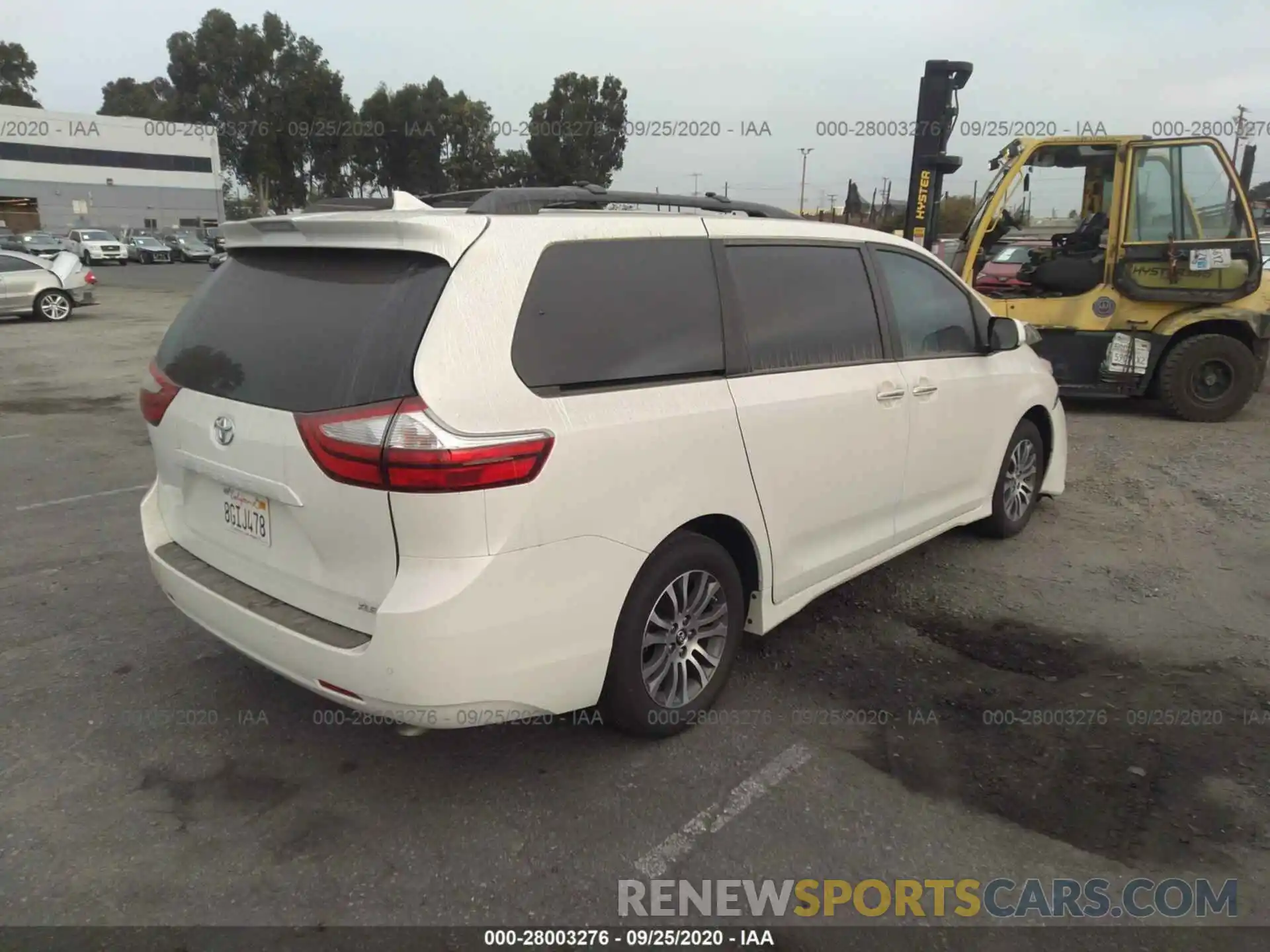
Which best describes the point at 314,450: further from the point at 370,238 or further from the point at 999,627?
the point at 999,627

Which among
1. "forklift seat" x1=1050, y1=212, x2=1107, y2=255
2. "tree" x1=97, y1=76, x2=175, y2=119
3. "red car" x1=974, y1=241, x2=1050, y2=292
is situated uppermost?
"tree" x1=97, y1=76, x2=175, y2=119

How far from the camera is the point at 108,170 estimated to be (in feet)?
225

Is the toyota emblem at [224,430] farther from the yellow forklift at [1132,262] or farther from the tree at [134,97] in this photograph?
the tree at [134,97]

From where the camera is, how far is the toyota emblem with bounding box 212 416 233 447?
108 inches

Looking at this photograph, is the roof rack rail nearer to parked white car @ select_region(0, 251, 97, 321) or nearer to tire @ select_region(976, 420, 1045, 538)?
tire @ select_region(976, 420, 1045, 538)

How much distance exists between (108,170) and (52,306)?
62.4 m

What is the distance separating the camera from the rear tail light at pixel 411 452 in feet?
7.61

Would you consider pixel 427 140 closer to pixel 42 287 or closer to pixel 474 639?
pixel 42 287

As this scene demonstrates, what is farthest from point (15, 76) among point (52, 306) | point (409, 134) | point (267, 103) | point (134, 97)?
point (52, 306)

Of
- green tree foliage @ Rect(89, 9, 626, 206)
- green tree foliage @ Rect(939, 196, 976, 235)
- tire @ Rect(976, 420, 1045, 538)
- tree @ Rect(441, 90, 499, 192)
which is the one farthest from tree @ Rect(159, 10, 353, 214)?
tire @ Rect(976, 420, 1045, 538)

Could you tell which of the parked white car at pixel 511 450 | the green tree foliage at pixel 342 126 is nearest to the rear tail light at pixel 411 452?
the parked white car at pixel 511 450

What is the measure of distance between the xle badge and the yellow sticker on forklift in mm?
728

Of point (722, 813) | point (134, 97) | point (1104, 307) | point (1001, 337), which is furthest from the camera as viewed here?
point (134, 97)

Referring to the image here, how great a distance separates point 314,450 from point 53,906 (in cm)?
141
